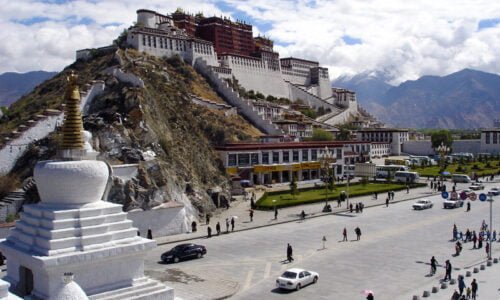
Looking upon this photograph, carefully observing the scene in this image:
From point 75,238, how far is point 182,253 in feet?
45.9

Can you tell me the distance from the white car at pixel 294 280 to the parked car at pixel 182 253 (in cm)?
745

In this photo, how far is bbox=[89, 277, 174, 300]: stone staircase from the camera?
1855 cm

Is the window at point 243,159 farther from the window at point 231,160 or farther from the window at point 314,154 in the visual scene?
the window at point 314,154

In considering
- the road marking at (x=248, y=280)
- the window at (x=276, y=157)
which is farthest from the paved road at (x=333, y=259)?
the window at (x=276, y=157)

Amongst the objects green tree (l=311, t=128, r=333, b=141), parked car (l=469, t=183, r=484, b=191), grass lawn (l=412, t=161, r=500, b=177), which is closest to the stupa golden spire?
parked car (l=469, t=183, r=484, b=191)

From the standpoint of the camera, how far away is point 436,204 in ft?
181

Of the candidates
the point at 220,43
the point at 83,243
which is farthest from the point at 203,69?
the point at 83,243

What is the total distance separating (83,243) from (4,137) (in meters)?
33.0

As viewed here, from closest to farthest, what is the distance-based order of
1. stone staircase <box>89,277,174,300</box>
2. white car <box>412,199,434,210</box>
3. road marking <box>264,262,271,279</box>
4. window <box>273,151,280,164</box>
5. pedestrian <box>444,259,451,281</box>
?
stone staircase <box>89,277,174,300</box>, pedestrian <box>444,259,451,281</box>, road marking <box>264,262,271,279</box>, white car <box>412,199,434,210</box>, window <box>273,151,280,164</box>

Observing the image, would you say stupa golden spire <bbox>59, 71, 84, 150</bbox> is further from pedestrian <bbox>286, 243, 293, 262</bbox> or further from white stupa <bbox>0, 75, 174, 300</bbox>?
pedestrian <bbox>286, 243, 293, 262</bbox>

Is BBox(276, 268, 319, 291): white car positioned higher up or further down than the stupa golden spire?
further down

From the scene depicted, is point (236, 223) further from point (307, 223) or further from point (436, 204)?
point (436, 204)

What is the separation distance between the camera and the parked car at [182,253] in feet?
103

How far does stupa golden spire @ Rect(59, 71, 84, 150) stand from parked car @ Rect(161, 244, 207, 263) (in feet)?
44.4
